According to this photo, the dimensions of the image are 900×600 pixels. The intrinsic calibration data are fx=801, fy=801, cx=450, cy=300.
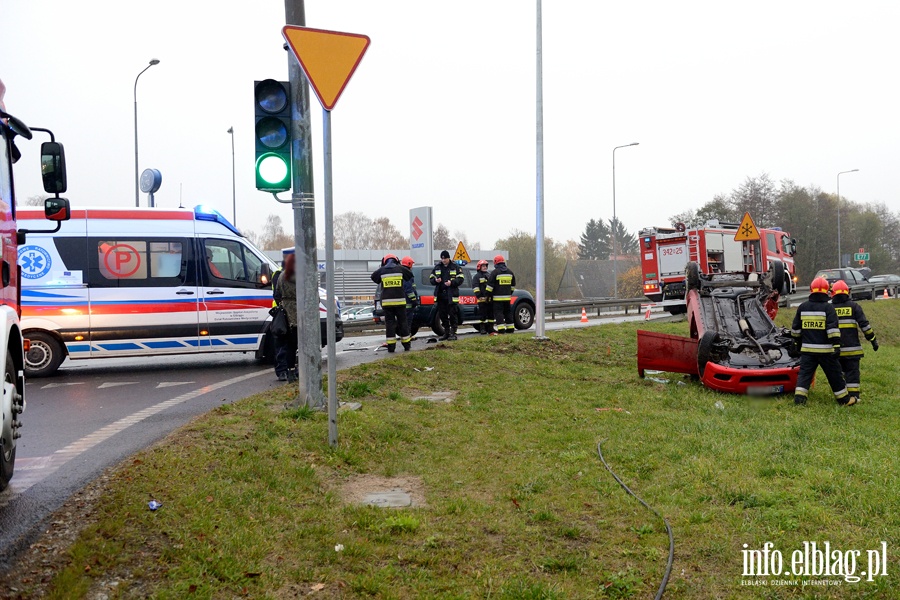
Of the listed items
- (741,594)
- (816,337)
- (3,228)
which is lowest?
(741,594)

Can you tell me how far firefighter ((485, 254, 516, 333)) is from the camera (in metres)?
17.0

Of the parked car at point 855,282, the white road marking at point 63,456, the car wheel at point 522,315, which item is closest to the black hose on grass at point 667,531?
the white road marking at point 63,456

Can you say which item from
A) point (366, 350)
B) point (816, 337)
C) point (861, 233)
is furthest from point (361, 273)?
point (861, 233)

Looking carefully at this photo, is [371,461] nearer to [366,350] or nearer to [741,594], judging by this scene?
[741,594]

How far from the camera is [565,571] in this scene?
A: 4.34 meters

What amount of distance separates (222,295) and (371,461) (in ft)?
21.6

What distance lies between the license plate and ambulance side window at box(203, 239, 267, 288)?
7.40 m

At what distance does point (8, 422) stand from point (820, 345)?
907 cm

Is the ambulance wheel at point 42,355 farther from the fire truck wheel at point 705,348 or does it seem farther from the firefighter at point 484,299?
the fire truck wheel at point 705,348

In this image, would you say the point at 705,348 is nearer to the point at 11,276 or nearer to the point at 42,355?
the point at 11,276

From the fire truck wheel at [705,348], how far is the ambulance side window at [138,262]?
765 centimetres

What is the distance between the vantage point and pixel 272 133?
729 centimetres

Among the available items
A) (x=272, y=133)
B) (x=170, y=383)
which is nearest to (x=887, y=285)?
(x=170, y=383)

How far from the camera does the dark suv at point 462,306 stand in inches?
707
